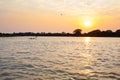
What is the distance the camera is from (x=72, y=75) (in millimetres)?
21500

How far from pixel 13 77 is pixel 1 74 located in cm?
193

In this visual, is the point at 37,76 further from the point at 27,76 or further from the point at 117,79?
the point at 117,79

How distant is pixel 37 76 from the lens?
20875mm

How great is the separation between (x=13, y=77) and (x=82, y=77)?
662 cm

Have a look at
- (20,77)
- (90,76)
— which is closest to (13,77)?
(20,77)

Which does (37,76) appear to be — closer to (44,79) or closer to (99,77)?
(44,79)

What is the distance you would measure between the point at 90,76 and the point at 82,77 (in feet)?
3.31

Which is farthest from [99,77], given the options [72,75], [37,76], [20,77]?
[20,77]

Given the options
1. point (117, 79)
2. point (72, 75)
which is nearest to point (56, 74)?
point (72, 75)

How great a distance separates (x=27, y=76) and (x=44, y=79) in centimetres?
218

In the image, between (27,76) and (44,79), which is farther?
(27,76)

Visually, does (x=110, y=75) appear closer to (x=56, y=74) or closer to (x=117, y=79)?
(x=117, y=79)

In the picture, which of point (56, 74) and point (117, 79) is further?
point (56, 74)

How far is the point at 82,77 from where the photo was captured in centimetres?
2064
